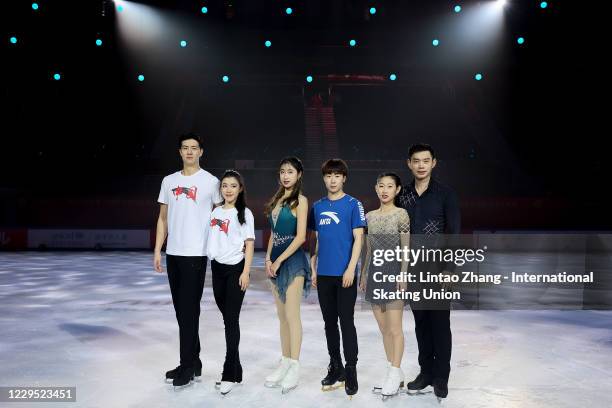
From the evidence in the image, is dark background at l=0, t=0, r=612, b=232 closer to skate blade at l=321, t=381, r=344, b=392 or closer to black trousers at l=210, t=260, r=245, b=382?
skate blade at l=321, t=381, r=344, b=392

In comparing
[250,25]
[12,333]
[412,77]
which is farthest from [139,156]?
[12,333]

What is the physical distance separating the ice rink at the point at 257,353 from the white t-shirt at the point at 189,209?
3.06ft

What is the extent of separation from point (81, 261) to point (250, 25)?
9.19m

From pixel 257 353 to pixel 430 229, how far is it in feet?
6.46

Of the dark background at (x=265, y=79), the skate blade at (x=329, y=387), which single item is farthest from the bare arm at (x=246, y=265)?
the dark background at (x=265, y=79)

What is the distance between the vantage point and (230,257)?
11.3ft

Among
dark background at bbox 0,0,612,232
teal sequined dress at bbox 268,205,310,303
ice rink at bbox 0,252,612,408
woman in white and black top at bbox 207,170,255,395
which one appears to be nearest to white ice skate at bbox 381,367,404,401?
ice rink at bbox 0,252,612,408

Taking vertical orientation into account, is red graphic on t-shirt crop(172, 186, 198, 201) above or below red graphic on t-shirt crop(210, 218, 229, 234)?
above

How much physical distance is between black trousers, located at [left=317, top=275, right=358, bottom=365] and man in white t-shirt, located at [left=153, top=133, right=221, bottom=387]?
0.80 metres

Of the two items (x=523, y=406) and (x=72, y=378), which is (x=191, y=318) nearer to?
(x=72, y=378)

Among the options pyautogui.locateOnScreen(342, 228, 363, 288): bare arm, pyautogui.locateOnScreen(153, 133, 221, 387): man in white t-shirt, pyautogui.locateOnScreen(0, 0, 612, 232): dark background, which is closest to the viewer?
pyautogui.locateOnScreen(342, 228, 363, 288): bare arm

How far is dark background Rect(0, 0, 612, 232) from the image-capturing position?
15945mm

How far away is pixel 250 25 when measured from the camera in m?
17.2

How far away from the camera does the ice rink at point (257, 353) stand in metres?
3.42
